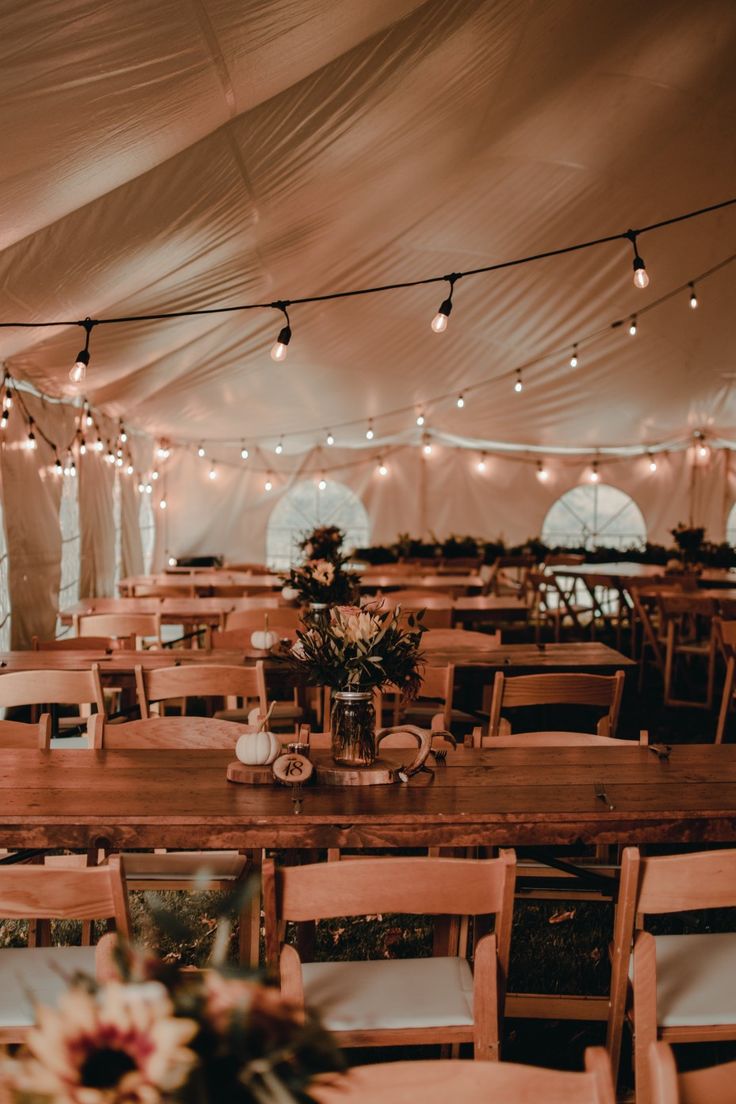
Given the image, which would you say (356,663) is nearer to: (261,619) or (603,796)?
(603,796)

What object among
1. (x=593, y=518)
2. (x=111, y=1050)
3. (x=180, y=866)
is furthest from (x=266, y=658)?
(x=593, y=518)

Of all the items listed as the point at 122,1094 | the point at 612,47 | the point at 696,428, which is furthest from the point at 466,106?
the point at 696,428

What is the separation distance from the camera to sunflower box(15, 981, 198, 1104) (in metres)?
0.88

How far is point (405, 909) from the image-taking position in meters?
1.81

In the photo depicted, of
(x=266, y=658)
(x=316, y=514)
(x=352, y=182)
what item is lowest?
(x=266, y=658)

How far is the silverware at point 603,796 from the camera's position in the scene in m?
2.43

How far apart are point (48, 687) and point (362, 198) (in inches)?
146

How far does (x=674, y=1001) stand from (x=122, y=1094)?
1.51 m

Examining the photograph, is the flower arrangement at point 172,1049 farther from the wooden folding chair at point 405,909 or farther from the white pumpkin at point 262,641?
the white pumpkin at point 262,641

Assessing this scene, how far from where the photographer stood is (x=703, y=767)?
285cm

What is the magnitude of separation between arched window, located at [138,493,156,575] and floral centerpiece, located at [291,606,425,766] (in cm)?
1114

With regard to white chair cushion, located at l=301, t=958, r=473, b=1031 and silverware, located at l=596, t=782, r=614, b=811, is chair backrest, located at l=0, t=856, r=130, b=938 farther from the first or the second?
silverware, located at l=596, t=782, r=614, b=811

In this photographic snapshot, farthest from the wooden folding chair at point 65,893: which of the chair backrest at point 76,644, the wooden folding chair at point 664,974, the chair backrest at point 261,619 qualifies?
the chair backrest at point 261,619

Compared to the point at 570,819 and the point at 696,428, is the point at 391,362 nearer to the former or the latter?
the point at 696,428
